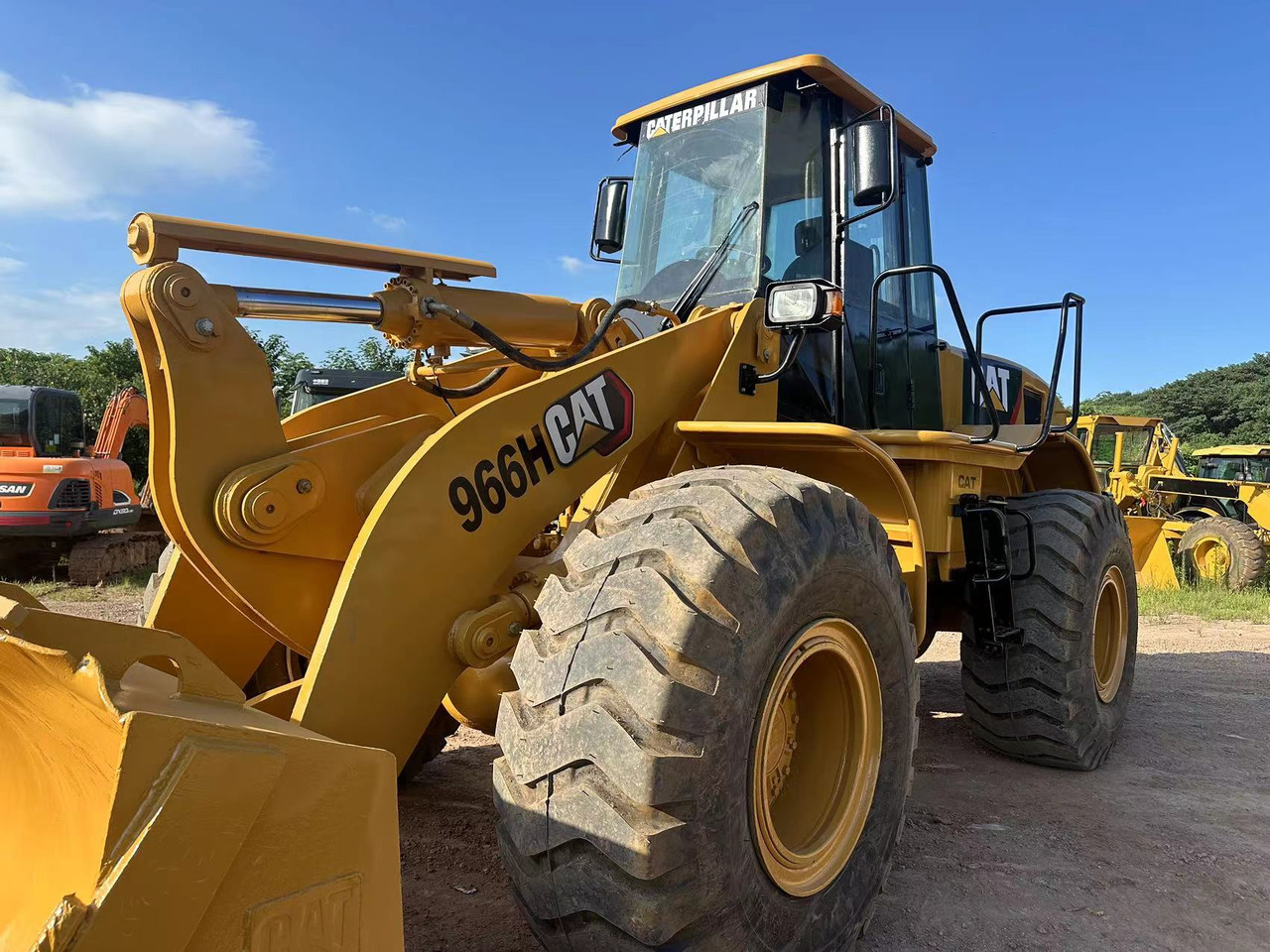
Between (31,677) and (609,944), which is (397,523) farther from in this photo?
(609,944)

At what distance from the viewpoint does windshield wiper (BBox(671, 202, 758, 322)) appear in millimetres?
4062

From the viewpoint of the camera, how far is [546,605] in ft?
7.70

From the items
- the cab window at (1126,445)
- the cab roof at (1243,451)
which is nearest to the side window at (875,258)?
the cab window at (1126,445)

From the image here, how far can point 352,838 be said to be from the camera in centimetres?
176

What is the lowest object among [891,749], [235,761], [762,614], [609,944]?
[609,944]

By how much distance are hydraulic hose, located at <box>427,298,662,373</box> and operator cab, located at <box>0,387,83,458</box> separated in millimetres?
12489

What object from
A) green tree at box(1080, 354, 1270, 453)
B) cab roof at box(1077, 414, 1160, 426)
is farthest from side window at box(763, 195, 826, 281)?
green tree at box(1080, 354, 1270, 453)

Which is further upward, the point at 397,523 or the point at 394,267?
the point at 394,267

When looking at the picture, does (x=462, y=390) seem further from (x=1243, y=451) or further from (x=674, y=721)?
(x=1243, y=451)

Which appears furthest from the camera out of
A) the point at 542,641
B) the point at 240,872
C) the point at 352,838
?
the point at 542,641

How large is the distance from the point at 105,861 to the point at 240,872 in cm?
22

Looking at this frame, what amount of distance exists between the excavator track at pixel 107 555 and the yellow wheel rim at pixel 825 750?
11.2 m

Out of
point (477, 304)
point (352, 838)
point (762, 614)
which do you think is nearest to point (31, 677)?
point (352, 838)

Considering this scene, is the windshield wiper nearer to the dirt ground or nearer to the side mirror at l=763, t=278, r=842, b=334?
the side mirror at l=763, t=278, r=842, b=334
